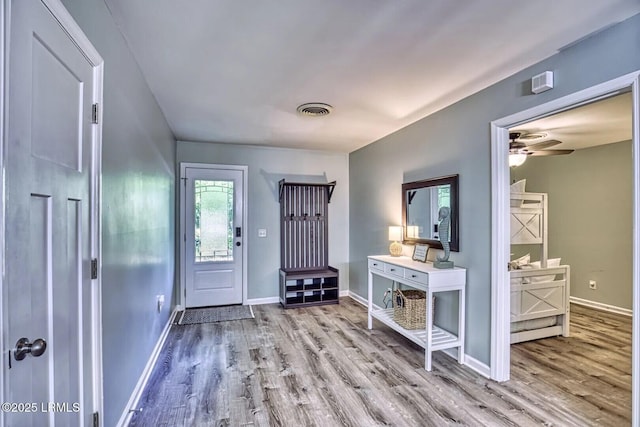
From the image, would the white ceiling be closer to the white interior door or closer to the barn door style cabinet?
the white interior door

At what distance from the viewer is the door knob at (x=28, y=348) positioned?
0.97 meters

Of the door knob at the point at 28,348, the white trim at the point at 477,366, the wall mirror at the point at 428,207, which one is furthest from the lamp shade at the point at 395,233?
the door knob at the point at 28,348

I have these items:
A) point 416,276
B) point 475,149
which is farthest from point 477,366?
point 475,149

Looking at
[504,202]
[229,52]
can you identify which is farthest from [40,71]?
[504,202]

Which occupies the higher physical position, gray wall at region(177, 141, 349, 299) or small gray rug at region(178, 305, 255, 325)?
gray wall at region(177, 141, 349, 299)

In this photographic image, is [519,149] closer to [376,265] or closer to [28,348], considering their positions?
[376,265]

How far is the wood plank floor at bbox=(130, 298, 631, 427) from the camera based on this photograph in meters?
2.19

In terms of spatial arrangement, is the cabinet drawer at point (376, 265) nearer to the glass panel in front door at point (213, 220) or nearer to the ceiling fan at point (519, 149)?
the ceiling fan at point (519, 149)

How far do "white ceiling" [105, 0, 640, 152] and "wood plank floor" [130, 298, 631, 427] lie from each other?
2359mm

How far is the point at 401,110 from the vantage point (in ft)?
11.0

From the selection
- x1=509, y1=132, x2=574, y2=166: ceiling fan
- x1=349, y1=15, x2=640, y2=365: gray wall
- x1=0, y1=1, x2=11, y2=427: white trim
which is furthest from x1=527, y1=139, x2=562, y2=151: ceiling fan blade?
x1=0, y1=1, x2=11, y2=427: white trim

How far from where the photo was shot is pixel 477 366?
9.30ft

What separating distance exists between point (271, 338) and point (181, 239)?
6.57 feet

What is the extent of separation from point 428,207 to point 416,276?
0.84 metres
